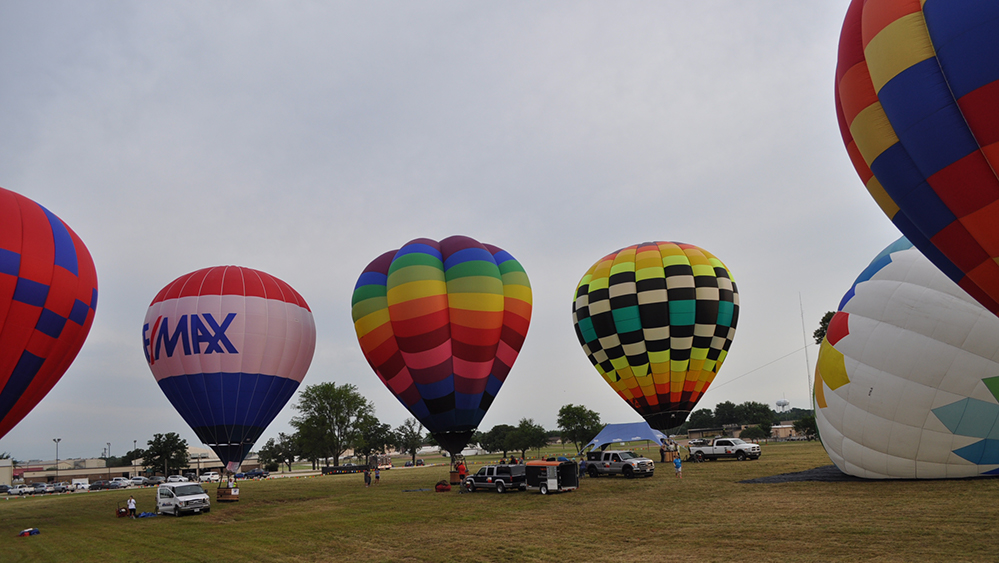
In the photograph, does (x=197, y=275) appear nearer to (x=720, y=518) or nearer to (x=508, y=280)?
(x=508, y=280)

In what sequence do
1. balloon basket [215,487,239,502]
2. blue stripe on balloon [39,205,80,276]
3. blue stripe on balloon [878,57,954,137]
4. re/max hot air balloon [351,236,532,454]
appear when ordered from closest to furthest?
blue stripe on balloon [878,57,954,137]
blue stripe on balloon [39,205,80,276]
re/max hot air balloon [351,236,532,454]
balloon basket [215,487,239,502]

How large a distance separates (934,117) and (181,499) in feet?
74.1

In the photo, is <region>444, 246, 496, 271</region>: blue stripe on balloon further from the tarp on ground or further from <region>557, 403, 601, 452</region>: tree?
<region>557, 403, 601, 452</region>: tree

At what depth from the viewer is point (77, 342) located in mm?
20266

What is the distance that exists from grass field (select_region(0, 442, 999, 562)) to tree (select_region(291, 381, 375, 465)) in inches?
1815

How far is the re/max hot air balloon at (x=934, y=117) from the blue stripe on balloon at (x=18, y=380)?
72.3 feet

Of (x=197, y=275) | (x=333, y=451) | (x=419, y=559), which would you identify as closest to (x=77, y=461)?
(x=333, y=451)

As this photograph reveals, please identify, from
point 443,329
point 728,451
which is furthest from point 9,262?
point 728,451

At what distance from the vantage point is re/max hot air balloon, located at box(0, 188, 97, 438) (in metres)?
17.6

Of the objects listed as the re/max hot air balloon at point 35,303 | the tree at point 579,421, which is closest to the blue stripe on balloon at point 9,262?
the re/max hot air balloon at point 35,303

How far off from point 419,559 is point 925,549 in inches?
314

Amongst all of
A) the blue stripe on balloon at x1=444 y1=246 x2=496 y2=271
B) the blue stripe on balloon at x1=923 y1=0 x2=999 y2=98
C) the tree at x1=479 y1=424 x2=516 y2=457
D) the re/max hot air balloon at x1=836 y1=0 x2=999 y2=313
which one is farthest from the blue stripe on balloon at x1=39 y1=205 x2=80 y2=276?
the tree at x1=479 y1=424 x2=516 y2=457

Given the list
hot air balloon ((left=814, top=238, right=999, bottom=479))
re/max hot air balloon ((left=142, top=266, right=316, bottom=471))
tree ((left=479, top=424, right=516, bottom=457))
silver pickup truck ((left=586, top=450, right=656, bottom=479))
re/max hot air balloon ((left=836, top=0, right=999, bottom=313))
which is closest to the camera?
re/max hot air balloon ((left=836, top=0, right=999, bottom=313))

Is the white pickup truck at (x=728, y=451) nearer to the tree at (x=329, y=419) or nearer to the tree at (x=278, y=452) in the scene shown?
the tree at (x=329, y=419)
